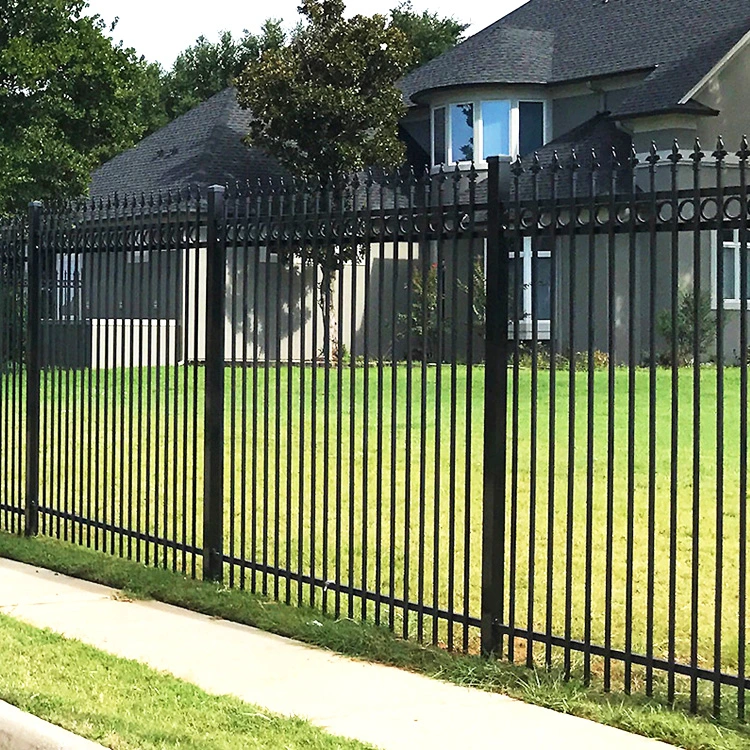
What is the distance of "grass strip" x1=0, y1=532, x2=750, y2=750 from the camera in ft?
18.4

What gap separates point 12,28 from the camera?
32.2m

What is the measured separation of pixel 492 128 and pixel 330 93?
4627 millimetres

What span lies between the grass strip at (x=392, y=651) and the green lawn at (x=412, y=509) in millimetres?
217

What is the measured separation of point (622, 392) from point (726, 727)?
1437 cm

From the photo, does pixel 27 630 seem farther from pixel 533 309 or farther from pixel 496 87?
pixel 496 87

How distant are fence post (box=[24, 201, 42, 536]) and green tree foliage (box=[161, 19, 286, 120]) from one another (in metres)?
51.8

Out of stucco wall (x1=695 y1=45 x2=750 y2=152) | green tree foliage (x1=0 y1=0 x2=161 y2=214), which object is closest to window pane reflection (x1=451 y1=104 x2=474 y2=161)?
stucco wall (x1=695 y1=45 x2=750 y2=152)

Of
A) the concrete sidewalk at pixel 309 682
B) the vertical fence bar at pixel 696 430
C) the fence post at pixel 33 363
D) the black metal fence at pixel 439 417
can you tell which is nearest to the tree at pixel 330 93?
the black metal fence at pixel 439 417

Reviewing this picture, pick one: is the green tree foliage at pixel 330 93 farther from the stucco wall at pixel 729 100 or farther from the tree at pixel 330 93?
the stucco wall at pixel 729 100

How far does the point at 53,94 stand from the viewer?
1287 inches

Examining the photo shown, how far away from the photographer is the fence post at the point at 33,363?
1029 cm

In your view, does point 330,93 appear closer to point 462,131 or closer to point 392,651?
point 462,131

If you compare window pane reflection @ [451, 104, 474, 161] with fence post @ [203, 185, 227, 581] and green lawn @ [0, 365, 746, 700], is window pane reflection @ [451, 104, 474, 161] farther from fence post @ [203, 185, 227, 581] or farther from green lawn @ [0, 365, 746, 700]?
fence post @ [203, 185, 227, 581]

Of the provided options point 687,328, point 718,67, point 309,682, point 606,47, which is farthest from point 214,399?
point 606,47
